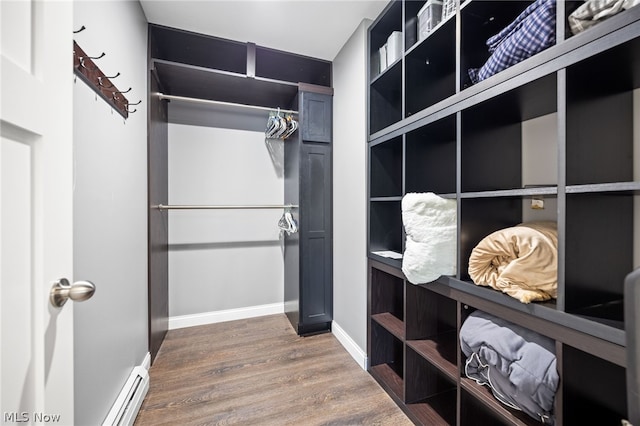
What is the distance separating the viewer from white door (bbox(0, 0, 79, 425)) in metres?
0.51

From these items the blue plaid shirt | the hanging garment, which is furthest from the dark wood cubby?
the hanging garment

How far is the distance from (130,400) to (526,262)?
6.64 feet

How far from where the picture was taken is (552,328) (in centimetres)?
85

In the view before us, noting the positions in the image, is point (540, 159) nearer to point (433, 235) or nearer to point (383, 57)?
point (433, 235)

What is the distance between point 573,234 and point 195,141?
2858mm

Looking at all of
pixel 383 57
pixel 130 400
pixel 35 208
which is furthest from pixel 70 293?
pixel 383 57

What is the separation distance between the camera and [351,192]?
215cm

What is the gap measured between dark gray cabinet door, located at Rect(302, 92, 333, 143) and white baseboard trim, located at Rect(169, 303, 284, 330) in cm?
187

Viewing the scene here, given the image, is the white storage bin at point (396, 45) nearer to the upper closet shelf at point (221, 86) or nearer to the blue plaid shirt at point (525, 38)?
the blue plaid shirt at point (525, 38)

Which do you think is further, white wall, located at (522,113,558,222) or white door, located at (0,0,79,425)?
white wall, located at (522,113,558,222)

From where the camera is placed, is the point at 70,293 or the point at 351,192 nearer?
the point at 70,293

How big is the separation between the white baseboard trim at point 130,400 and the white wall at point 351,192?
1440 millimetres

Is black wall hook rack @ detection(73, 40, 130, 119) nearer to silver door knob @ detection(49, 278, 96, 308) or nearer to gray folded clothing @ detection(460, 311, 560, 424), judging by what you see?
silver door knob @ detection(49, 278, 96, 308)

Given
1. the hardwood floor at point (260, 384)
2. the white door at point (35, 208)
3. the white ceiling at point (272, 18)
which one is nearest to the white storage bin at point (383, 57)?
the white ceiling at point (272, 18)
